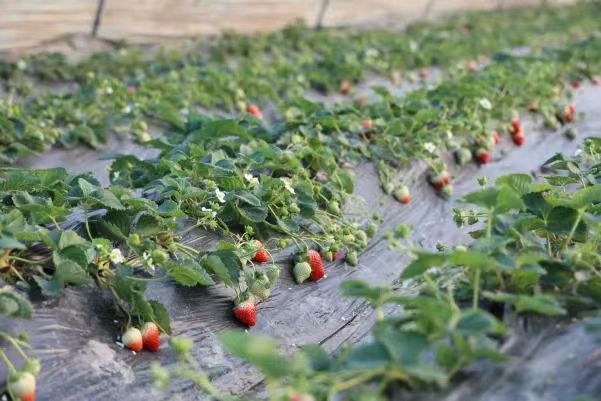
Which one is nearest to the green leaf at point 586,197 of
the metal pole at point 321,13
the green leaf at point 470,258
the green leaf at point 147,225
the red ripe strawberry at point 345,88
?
the green leaf at point 470,258

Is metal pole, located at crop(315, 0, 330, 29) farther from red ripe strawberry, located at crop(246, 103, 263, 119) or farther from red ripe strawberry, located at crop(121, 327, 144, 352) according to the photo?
red ripe strawberry, located at crop(121, 327, 144, 352)

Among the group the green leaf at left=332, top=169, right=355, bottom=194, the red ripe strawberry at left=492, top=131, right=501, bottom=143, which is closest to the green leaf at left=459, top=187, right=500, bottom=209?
the green leaf at left=332, top=169, right=355, bottom=194

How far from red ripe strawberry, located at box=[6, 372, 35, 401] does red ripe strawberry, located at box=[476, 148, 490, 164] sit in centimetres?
283

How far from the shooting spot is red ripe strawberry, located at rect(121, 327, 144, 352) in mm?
2363

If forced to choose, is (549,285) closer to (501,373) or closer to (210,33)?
(501,373)

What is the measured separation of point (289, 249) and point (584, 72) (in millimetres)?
3935

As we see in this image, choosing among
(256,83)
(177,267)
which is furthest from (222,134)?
(256,83)

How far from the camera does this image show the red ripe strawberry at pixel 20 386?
197cm

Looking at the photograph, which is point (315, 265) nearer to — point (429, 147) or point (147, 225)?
point (147, 225)

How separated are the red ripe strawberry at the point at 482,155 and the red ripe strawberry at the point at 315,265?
1.57 meters

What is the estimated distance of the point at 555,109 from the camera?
16.8 feet

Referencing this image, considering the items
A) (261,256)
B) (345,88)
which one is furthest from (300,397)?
(345,88)

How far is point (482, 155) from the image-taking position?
429 cm

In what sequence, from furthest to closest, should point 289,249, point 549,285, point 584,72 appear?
point 584,72 < point 289,249 < point 549,285
